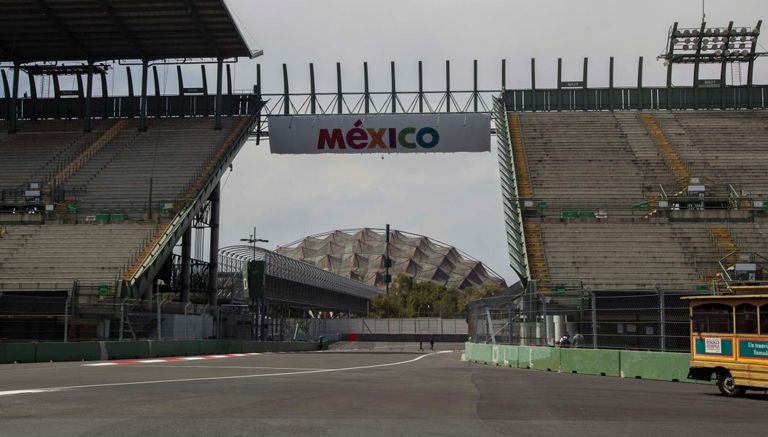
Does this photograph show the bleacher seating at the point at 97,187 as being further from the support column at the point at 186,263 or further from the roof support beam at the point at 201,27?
the roof support beam at the point at 201,27

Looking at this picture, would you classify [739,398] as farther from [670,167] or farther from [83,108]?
[83,108]

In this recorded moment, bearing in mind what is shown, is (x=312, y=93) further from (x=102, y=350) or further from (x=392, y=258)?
(x=392, y=258)

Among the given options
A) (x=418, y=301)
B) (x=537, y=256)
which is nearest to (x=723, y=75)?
(x=537, y=256)

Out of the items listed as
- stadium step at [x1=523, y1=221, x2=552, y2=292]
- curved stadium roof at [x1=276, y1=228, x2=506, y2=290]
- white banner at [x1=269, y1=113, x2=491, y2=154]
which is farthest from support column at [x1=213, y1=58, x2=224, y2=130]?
curved stadium roof at [x1=276, y1=228, x2=506, y2=290]

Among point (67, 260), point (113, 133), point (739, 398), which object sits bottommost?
point (739, 398)

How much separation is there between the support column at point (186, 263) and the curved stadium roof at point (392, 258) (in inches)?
3615

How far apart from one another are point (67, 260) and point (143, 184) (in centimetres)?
975

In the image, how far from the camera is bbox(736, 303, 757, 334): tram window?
1828 centimetres

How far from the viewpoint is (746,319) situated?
1848 cm

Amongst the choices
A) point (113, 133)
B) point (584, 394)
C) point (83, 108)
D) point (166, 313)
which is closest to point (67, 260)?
point (166, 313)

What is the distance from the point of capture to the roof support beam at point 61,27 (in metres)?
53.0

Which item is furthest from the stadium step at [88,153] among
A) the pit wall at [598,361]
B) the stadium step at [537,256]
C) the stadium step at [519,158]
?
the pit wall at [598,361]

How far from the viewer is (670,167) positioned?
53219 mm

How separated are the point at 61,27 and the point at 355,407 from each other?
48725 millimetres
